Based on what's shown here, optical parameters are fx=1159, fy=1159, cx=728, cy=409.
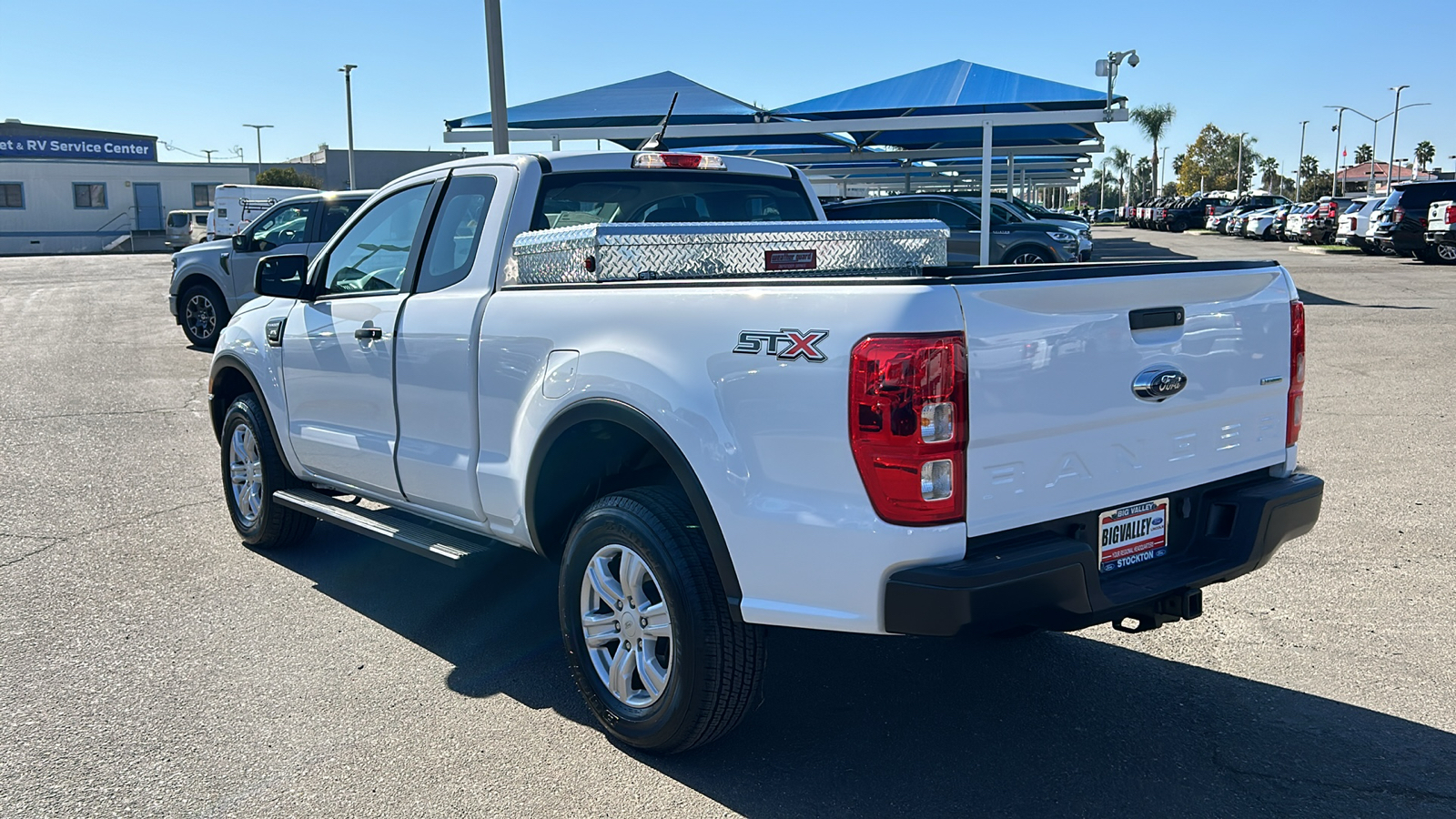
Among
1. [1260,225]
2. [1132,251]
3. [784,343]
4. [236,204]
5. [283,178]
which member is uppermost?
[283,178]

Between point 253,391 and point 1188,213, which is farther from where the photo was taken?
point 1188,213

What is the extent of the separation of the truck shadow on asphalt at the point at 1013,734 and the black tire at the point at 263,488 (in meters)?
1.33

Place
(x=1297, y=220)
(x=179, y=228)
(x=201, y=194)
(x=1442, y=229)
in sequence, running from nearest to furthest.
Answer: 1. (x=1442, y=229)
2. (x=1297, y=220)
3. (x=179, y=228)
4. (x=201, y=194)

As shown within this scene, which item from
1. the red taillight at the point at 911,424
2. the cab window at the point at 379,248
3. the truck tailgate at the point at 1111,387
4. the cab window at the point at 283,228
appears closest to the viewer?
the red taillight at the point at 911,424

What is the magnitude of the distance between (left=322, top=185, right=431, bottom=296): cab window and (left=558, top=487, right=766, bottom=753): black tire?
1853 millimetres

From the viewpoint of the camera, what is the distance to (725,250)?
389 centimetres

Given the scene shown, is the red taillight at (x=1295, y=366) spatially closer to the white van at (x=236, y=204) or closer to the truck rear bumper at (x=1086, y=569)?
the truck rear bumper at (x=1086, y=569)

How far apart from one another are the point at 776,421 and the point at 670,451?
0.41m

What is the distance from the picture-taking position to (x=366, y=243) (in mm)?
5266

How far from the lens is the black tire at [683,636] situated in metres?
3.39

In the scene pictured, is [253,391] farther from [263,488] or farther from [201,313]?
[201,313]

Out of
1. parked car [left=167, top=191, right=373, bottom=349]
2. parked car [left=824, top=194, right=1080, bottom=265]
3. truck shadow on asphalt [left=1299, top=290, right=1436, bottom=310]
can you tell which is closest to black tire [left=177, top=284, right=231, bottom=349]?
parked car [left=167, top=191, right=373, bottom=349]

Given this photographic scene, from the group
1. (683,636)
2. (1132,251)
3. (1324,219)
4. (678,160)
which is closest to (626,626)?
(683,636)

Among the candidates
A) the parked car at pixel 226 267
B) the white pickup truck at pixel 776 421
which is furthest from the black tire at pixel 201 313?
the white pickup truck at pixel 776 421
